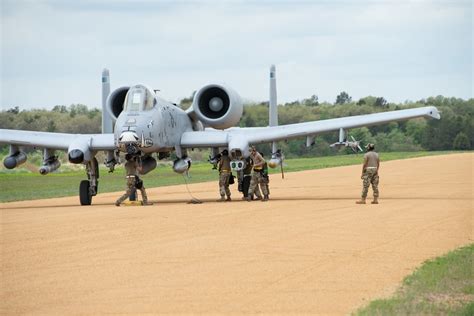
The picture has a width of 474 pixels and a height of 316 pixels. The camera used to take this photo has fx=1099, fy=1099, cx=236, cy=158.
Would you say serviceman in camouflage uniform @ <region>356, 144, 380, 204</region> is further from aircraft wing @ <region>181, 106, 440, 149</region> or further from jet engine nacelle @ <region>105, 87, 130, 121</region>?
jet engine nacelle @ <region>105, 87, 130, 121</region>

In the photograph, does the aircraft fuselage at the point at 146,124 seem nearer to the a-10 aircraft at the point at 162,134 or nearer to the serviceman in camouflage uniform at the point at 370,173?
the a-10 aircraft at the point at 162,134

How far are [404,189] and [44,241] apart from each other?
2075 centimetres

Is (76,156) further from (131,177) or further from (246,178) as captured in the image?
(246,178)

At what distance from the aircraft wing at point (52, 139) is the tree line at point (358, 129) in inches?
1320

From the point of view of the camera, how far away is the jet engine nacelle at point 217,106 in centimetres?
3666

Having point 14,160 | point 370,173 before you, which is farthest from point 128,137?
point 370,173

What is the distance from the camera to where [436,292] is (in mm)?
13688

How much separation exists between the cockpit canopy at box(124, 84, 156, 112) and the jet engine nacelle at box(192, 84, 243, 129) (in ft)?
13.6

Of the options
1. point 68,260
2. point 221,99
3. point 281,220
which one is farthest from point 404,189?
point 68,260

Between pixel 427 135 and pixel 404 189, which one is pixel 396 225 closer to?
pixel 404 189

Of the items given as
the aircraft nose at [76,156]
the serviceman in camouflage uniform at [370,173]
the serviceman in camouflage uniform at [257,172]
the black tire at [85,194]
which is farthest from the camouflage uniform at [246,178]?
the aircraft nose at [76,156]

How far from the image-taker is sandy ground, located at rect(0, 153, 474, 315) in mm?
12945

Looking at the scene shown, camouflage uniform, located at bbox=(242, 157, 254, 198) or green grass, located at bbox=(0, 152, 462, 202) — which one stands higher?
camouflage uniform, located at bbox=(242, 157, 254, 198)

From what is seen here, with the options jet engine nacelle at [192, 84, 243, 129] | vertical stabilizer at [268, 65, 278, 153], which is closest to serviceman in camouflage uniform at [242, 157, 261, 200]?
jet engine nacelle at [192, 84, 243, 129]
